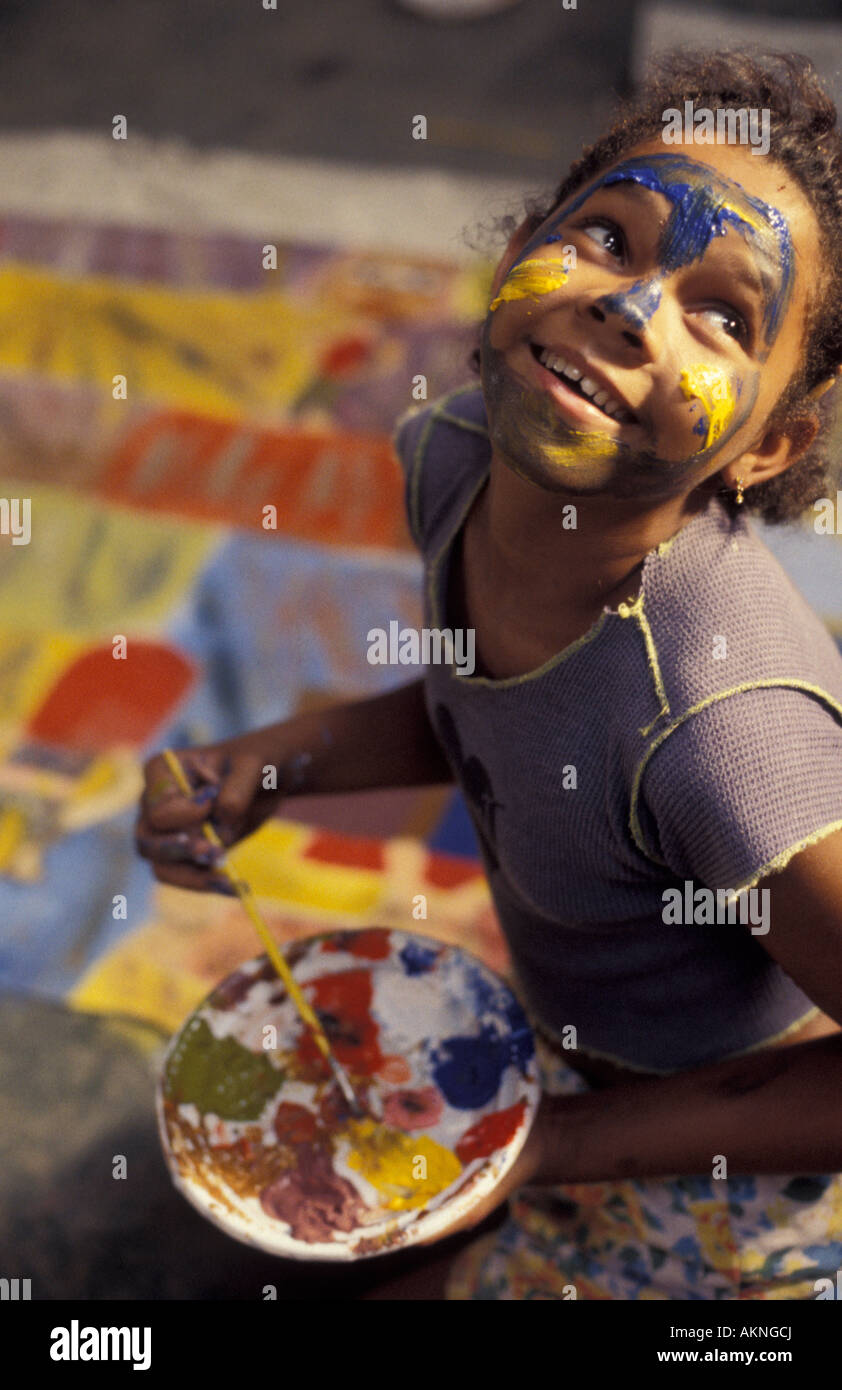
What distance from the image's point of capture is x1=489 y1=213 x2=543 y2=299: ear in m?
1.02

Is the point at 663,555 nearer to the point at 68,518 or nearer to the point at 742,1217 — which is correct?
the point at 742,1217

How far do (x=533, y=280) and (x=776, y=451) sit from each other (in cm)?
24

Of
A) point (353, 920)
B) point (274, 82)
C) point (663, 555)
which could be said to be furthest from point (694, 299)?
point (274, 82)

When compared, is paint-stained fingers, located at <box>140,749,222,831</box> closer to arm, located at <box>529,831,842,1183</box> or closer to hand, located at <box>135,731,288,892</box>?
hand, located at <box>135,731,288,892</box>

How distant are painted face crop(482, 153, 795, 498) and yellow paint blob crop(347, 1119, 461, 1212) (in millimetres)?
598

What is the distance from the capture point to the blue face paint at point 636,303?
86 centimetres

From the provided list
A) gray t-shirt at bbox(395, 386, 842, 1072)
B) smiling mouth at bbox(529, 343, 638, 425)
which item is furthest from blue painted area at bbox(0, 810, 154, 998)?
smiling mouth at bbox(529, 343, 638, 425)

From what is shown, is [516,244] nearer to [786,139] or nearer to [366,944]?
[786,139]

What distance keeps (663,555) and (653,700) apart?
130mm

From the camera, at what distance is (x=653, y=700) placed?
35.7 inches

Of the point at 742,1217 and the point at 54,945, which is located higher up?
the point at 54,945

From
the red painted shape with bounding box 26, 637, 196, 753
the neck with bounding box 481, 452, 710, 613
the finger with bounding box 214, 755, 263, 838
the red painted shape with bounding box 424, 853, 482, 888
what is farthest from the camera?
the red painted shape with bounding box 26, 637, 196, 753

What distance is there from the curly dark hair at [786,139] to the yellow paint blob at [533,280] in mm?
123

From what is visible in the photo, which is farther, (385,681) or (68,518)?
(68,518)
